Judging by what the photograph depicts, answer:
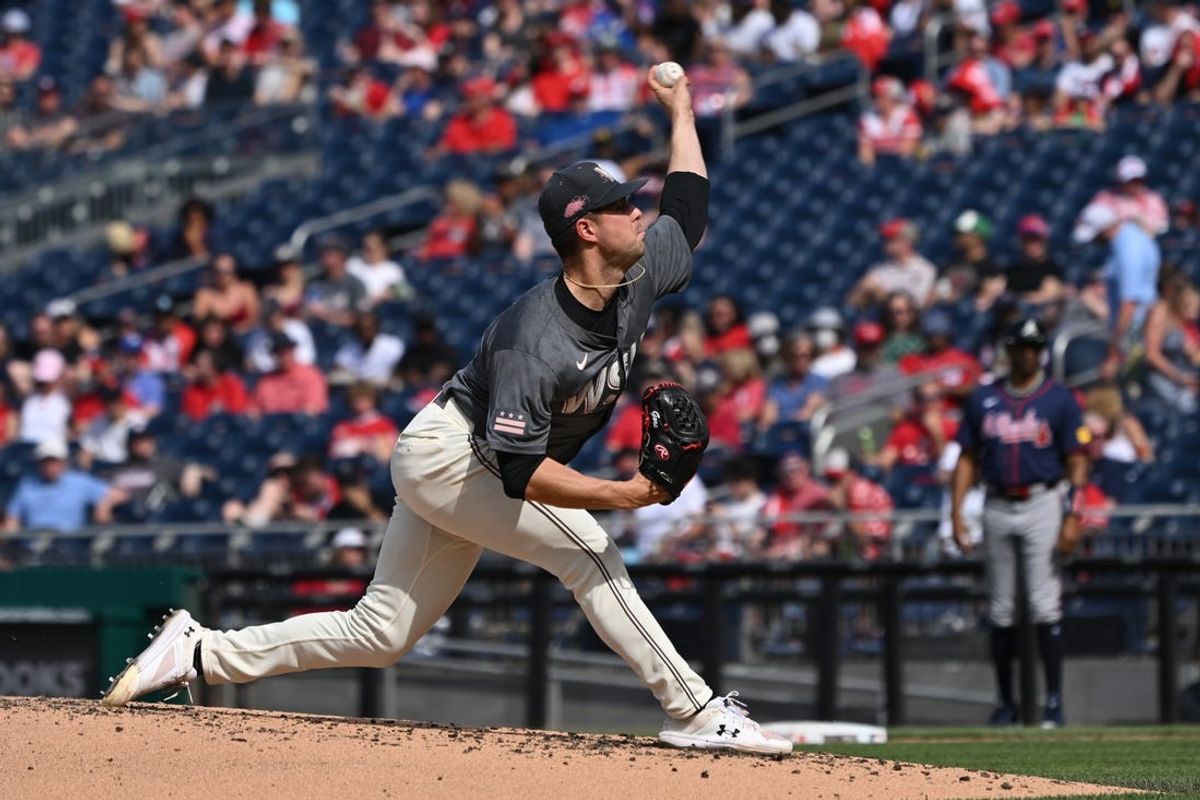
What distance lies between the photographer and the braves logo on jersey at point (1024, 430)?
1013cm

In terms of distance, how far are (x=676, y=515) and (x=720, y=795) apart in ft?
23.9

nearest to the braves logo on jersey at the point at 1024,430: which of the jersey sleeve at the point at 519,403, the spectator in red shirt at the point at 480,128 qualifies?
the jersey sleeve at the point at 519,403

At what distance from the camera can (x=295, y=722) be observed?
270 inches

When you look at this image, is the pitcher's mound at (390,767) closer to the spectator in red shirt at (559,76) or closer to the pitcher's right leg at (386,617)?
the pitcher's right leg at (386,617)

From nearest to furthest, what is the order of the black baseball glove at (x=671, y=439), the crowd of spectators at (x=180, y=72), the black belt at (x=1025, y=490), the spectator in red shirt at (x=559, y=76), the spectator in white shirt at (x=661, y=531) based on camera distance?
the black baseball glove at (x=671, y=439)
the black belt at (x=1025, y=490)
the spectator in white shirt at (x=661, y=531)
the spectator in red shirt at (x=559, y=76)
the crowd of spectators at (x=180, y=72)

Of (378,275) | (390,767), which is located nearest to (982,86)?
(378,275)

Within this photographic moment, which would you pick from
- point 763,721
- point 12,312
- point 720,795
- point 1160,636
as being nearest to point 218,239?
point 12,312

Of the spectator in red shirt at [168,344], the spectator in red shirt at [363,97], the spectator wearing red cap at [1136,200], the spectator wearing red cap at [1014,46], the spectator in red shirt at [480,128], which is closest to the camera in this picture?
the spectator wearing red cap at [1136,200]

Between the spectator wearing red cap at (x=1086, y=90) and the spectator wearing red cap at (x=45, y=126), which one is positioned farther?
the spectator wearing red cap at (x=45, y=126)

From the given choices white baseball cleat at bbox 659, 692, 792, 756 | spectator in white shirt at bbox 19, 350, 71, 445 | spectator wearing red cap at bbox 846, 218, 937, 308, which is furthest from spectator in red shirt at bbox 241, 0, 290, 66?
white baseball cleat at bbox 659, 692, 792, 756

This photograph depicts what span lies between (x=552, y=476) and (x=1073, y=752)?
2987 millimetres

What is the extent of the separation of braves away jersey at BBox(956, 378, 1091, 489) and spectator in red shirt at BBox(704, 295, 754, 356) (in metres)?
4.84

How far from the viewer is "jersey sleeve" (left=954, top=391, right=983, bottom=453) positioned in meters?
10.3

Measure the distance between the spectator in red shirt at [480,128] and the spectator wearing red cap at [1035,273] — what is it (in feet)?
20.7
